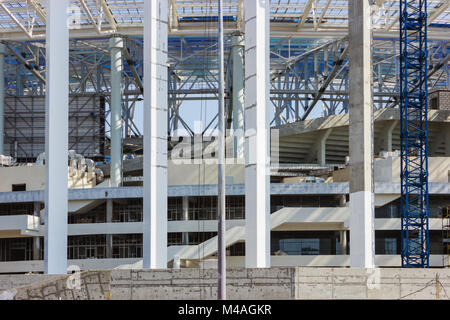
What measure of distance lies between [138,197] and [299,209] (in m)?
12.7

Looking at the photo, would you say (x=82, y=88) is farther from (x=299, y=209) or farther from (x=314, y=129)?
(x=299, y=209)

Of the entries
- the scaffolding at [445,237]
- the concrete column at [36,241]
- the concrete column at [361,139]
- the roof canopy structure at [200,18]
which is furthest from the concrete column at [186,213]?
the concrete column at [361,139]

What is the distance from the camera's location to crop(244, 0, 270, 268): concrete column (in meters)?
23.7

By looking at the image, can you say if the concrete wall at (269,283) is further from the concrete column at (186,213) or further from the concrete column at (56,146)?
the concrete column at (186,213)

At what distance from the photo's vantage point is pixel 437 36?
52938 mm

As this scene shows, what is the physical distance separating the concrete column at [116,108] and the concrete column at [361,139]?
2805 centimetres

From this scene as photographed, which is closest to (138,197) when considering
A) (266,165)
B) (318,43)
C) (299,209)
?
(299,209)

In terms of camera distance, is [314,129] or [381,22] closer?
[381,22]

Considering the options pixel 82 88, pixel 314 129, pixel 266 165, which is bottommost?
pixel 266 165

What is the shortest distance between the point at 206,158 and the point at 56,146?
31923mm

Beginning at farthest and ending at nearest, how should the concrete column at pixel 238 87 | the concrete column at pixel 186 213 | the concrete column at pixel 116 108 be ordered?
1. the concrete column at pixel 116 108
2. the concrete column at pixel 238 87
3. the concrete column at pixel 186 213

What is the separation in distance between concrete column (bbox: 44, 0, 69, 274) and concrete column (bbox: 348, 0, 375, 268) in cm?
1290

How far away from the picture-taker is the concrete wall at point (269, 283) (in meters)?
23.1
